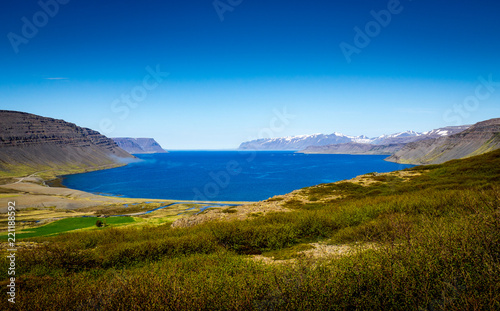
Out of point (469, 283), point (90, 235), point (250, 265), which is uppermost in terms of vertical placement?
point (469, 283)

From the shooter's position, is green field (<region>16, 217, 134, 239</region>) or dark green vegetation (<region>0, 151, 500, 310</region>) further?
green field (<region>16, 217, 134, 239</region>)

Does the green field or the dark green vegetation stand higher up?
the dark green vegetation

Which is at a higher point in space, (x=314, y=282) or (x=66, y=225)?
(x=314, y=282)

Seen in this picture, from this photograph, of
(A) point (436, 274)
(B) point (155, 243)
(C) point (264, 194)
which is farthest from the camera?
(C) point (264, 194)

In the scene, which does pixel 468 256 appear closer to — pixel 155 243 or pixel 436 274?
pixel 436 274

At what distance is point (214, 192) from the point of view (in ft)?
344

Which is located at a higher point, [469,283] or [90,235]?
[469,283]

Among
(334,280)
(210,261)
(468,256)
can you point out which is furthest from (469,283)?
(210,261)

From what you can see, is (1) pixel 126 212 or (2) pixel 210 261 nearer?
(2) pixel 210 261

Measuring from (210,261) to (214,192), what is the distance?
94.3 m

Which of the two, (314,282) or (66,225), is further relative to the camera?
(66,225)

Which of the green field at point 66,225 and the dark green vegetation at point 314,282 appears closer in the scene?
the dark green vegetation at point 314,282

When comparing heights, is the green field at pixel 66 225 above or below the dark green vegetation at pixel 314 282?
below

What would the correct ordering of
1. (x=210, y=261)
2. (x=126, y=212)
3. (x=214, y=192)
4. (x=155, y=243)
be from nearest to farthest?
(x=210, y=261), (x=155, y=243), (x=126, y=212), (x=214, y=192)
